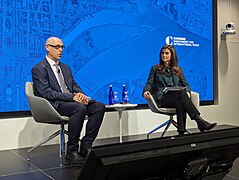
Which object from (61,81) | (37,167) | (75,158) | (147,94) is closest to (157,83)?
(147,94)

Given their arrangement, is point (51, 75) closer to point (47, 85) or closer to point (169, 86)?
point (47, 85)

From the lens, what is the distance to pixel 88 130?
303 centimetres

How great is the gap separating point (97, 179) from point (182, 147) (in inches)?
7.3

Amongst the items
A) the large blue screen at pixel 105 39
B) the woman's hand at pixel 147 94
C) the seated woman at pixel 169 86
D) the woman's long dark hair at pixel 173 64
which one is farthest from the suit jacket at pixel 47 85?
the woman's long dark hair at pixel 173 64

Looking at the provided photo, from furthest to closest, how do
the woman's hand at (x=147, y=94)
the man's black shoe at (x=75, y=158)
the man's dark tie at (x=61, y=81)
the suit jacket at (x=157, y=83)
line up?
1. the suit jacket at (x=157, y=83)
2. the woman's hand at (x=147, y=94)
3. the man's dark tie at (x=61, y=81)
4. the man's black shoe at (x=75, y=158)

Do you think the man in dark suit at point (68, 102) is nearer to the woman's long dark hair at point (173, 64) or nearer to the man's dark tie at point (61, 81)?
the man's dark tie at point (61, 81)

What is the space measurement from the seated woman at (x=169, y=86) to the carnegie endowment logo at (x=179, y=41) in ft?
3.50

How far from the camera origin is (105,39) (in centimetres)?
447

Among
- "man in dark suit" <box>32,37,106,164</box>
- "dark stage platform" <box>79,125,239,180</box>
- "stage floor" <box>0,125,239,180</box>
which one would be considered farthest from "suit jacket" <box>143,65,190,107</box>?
"dark stage platform" <box>79,125,239,180</box>

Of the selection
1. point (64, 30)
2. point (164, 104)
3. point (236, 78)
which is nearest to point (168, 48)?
point (164, 104)

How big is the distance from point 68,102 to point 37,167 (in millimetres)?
670

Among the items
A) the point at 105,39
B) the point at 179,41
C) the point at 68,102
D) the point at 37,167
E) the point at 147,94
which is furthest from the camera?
the point at 179,41

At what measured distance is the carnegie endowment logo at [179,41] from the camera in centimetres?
506

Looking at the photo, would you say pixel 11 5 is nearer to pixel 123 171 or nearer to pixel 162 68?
pixel 162 68
